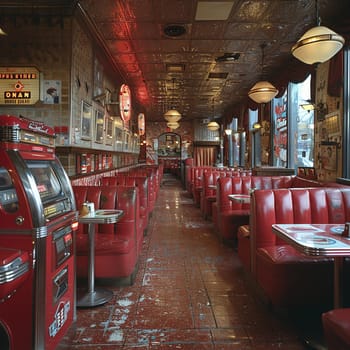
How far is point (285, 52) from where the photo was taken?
645 centimetres

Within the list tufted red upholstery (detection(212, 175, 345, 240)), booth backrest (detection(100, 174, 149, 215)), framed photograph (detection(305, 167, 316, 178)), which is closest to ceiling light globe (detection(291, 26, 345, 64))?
tufted red upholstery (detection(212, 175, 345, 240))

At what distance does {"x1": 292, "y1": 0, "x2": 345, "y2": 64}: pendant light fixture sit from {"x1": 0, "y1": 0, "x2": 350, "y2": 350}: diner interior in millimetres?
16

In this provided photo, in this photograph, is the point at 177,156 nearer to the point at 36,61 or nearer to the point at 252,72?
the point at 252,72

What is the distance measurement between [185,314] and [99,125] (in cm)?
447

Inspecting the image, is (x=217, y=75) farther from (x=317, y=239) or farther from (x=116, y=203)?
(x=317, y=239)

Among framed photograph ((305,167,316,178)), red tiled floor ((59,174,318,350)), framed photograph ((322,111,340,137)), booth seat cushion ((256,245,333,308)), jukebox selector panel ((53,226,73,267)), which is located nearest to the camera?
jukebox selector panel ((53,226,73,267))

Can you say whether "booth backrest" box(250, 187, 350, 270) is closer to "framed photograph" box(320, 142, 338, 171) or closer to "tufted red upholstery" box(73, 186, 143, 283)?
"tufted red upholstery" box(73, 186, 143, 283)

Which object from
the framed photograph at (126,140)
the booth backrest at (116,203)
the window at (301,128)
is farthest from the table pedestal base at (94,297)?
the framed photograph at (126,140)

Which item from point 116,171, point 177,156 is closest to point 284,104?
point 116,171

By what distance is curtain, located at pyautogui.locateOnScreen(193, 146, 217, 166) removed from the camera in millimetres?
17594

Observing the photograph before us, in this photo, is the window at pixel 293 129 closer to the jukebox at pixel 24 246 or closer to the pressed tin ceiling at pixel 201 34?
the pressed tin ceiling at pixel 201 34

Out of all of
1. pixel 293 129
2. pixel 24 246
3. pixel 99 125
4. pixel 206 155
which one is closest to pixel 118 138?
pixel 99 125

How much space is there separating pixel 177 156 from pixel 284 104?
11.3 meters

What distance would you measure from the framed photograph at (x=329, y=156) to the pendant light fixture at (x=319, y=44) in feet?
6.65
